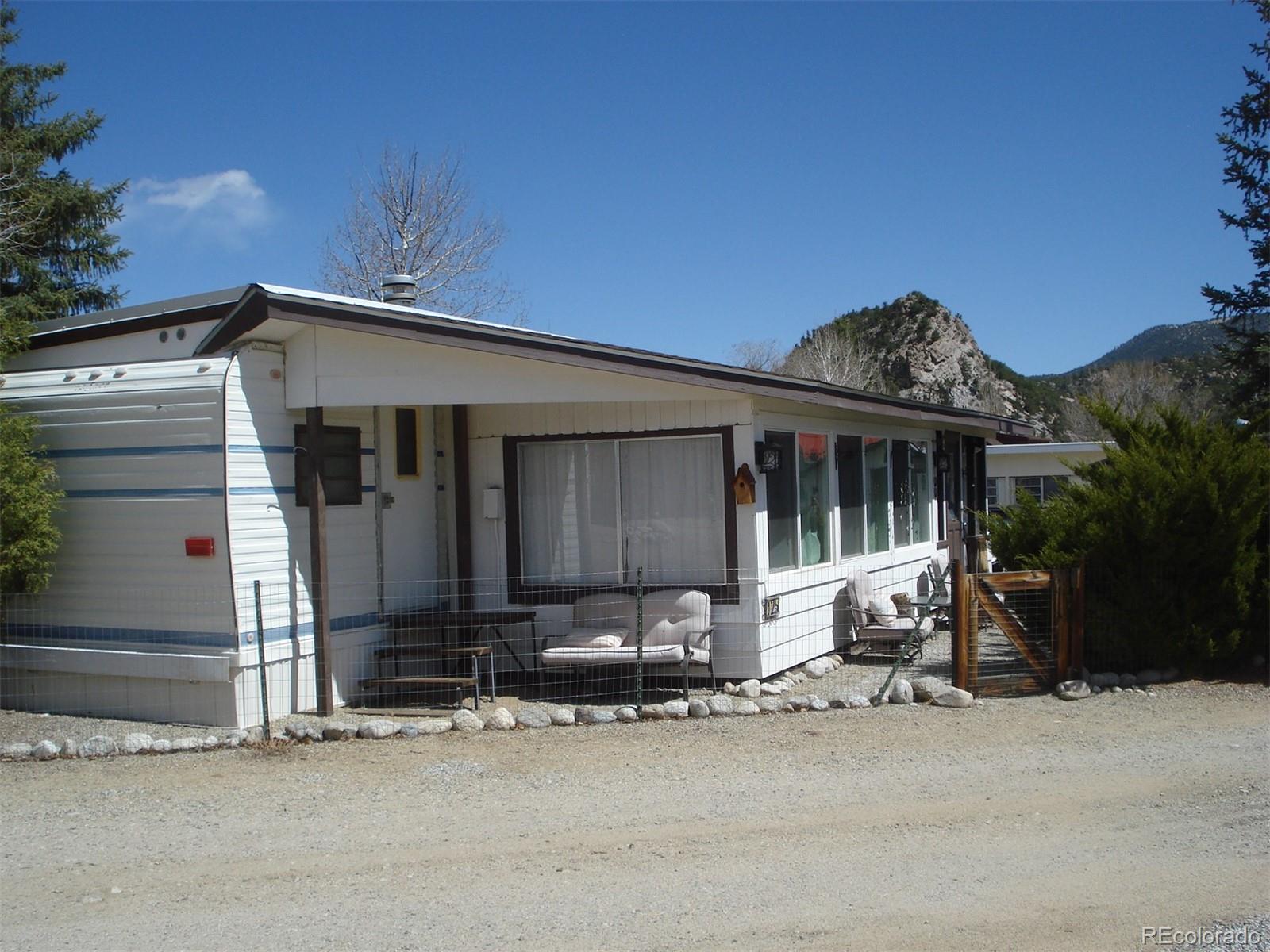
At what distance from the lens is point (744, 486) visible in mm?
9539

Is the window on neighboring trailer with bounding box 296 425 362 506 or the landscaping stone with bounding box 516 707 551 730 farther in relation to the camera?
the window on neighboring trailer with bounding box 296 425 362 506

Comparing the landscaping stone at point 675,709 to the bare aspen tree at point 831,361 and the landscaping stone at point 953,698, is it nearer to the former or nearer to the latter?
the landscaping stone at point 953,698

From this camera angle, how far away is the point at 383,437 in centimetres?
1016

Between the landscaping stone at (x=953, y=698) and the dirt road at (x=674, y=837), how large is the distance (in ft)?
0.78

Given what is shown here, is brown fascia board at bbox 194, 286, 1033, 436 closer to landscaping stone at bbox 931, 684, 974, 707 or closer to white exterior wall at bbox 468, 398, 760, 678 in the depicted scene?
white exterior wall at bbox 468, 398, 760, 678

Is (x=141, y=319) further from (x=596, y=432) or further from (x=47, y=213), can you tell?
(x=47, y=213)

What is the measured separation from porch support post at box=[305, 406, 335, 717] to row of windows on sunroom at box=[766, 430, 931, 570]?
3803 millimetres

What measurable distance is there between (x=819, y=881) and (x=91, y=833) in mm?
3978

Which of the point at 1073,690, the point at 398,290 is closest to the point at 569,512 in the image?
the point at 398,290

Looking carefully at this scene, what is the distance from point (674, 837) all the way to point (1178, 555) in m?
5.46

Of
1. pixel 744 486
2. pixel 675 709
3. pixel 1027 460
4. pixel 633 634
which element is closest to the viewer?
pixel 675 709

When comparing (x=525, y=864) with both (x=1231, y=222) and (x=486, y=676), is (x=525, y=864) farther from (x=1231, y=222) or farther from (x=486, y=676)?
(x=1231, y=222)

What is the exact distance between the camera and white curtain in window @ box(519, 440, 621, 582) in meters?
10.3

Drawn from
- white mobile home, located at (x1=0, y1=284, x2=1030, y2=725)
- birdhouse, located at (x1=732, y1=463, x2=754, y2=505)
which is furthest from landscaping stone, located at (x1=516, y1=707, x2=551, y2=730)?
birdhouse, located at (x1=732, y1=463, x2=754, y2=505)
